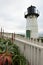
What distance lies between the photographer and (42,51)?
4.70 m

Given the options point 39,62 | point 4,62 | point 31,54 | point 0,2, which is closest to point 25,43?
point 31,54

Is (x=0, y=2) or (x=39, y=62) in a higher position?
(x=0, y=2)

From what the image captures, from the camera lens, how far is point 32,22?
1880cm

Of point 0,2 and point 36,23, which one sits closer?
point 0,2

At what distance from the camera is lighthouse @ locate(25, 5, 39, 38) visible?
18438mm

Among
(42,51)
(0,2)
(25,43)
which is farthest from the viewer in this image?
(0,2)

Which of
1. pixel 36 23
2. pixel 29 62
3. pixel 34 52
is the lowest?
pixel 29 62

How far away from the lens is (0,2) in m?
9.95

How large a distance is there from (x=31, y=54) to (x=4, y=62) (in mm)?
1575

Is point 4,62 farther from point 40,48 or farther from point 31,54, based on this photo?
point 31,54

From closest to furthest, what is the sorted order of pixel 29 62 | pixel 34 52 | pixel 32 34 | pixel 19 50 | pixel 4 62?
pixel 4 62 → pixel 34 52 → pixel 29 62 → pixel 19 50 → pixel 32 34

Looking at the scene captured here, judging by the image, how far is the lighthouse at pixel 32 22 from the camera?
18438 mm

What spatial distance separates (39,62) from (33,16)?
47.0ft

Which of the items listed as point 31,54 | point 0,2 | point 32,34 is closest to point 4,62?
point 31,54
